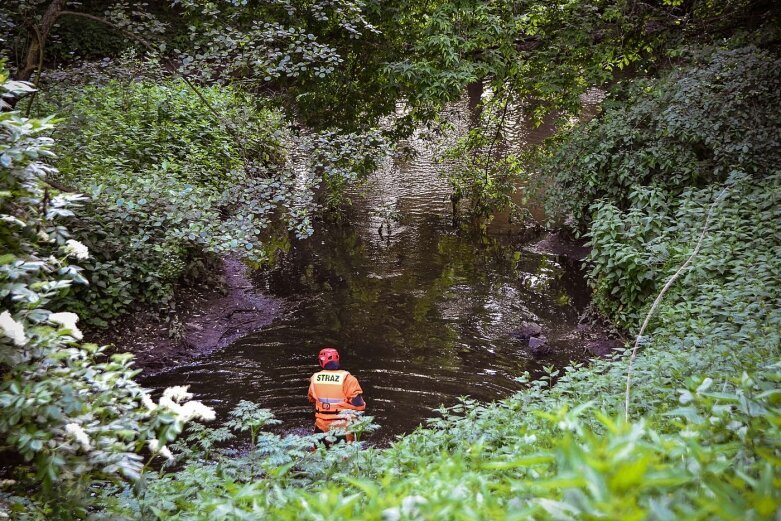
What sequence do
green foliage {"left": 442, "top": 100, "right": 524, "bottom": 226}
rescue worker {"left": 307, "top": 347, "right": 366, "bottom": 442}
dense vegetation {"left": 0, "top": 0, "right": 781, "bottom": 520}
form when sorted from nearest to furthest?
1. dense vegetation {"left": 0, "top": 0, "right": 781, "bottom": 520}
2. rescue worker {"left": 307, "top": 347, "right": 366, "bottom": 442}
3. green foliage {"left": 442, "top": 100, "right": 524, "bottom": 226}

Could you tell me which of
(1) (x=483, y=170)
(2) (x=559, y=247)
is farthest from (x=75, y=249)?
(2) (x=559, y=247)

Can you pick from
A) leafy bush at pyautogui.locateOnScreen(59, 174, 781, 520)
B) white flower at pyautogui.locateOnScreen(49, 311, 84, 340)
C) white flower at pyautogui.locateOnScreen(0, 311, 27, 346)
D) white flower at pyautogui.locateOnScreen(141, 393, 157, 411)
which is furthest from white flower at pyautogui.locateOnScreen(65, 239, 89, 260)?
leafy bush at pyautogui.locateOnScreen(59, 174, 781, 520)

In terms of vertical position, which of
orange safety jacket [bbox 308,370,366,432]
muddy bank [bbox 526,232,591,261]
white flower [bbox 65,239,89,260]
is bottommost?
orange safety jacket [bbox 308,370,366,432]

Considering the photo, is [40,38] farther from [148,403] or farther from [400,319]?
[400,319]

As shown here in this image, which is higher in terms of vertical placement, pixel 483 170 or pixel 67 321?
pixel 483 170

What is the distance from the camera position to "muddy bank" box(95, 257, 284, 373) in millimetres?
8398

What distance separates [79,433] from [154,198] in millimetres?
6100

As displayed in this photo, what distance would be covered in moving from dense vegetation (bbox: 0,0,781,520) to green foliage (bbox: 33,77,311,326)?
0.16 feet

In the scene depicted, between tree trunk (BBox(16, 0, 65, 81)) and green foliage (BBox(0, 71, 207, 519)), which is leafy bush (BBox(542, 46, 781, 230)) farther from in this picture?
green foliage (BBox(0, 71, 207, 519))

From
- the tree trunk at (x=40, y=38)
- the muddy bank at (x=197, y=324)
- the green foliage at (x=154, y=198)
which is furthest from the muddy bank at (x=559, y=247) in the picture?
the tree trunk at (x=40, y=38)

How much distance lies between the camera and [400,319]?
1016 cm

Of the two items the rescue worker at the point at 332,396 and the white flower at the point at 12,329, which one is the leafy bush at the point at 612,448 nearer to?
the white flower at the point at 12,329

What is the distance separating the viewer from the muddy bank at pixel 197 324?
27.6 ft

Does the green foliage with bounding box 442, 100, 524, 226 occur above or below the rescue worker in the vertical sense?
above
